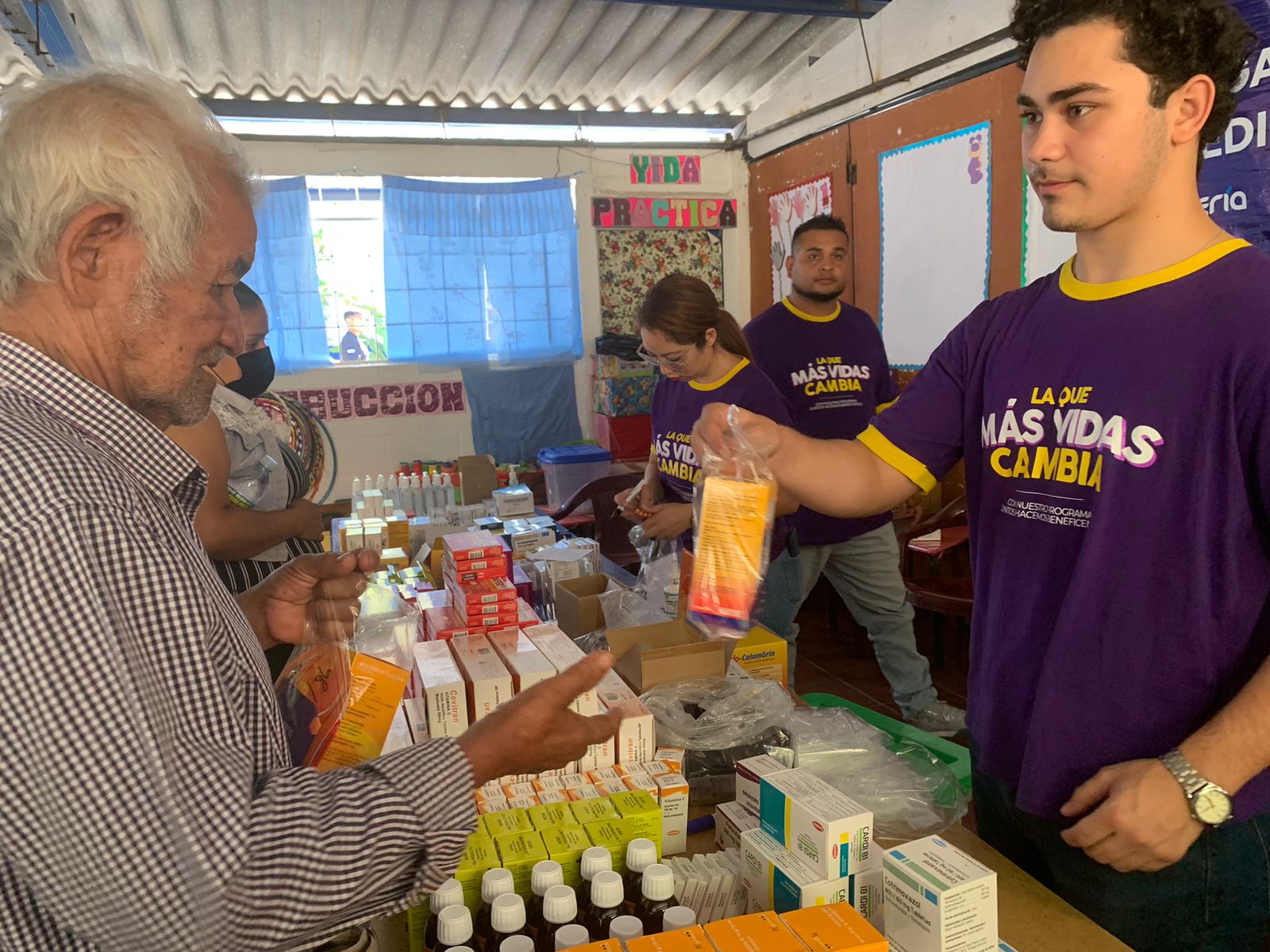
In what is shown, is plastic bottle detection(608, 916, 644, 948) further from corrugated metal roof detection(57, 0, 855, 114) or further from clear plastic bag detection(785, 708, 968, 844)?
corrugated metal roof detection(57, 0, 855, 114)

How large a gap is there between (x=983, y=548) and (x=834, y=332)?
7.33 feet

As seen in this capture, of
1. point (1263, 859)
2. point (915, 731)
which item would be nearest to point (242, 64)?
point (915, 731)

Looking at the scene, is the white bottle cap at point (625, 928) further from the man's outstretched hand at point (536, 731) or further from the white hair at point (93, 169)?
the white hair at point (93, 169)

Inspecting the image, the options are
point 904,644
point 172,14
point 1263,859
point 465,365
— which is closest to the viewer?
point 1263,859

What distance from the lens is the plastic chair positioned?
475cm

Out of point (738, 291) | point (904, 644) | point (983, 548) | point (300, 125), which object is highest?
point (300, 125)

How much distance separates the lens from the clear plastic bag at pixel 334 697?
1.24 m

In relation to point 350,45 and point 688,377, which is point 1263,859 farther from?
point 350,45

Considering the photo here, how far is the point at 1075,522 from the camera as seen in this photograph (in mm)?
1274

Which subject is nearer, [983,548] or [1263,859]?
[1263,859]

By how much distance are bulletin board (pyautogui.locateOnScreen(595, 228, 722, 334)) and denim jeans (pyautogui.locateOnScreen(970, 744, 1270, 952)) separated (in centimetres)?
548

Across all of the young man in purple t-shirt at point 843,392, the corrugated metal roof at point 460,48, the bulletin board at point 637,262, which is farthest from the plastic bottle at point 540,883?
the bulletin board at point 637,262

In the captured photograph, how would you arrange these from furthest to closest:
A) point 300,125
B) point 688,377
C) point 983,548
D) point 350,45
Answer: point 300,125
point 350,45
point 688,377
point 983,548

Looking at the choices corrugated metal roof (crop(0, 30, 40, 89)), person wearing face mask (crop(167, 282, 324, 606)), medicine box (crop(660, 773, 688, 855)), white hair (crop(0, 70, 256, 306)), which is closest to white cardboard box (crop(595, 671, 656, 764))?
medicine box (crop(660, 773, 688, 855))
